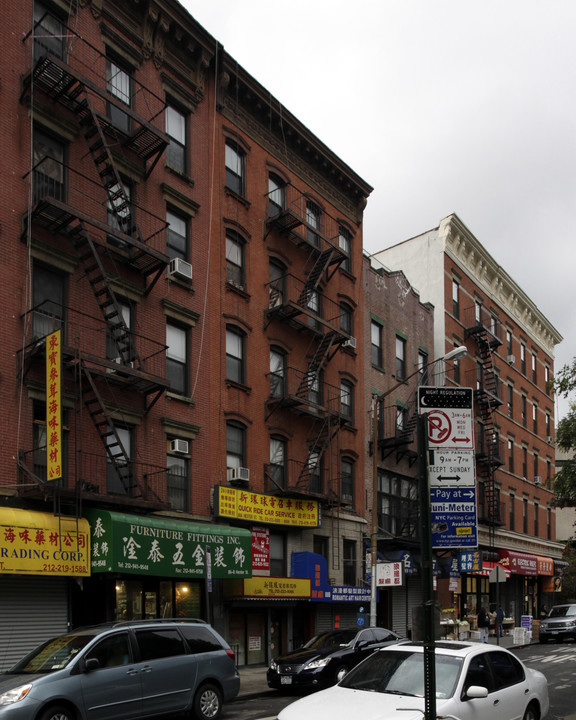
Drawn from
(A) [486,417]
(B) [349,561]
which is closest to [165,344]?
(B) [349,561]

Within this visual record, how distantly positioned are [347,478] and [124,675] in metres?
18.7

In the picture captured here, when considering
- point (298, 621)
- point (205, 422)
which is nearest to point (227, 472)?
point (205, 422)

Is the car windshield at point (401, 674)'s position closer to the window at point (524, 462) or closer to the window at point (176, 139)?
the window at point (176, 139)

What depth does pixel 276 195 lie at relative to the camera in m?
28.5

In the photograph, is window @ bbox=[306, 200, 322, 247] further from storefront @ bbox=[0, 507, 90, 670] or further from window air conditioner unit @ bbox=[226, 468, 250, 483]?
storefront @ bbox=[0, 507, 90, 670]

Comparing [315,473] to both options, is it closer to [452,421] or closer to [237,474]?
[237,474]

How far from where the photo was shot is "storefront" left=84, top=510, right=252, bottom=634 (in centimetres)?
1786

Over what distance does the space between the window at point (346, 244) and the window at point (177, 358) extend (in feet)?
35.1

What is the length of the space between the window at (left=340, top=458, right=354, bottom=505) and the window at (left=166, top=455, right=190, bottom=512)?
28.6ft

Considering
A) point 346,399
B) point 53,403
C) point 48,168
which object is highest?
point 48,168

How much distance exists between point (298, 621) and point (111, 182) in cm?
1539

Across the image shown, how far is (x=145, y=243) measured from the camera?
21.1m

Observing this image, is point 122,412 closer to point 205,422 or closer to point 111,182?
point 205,422

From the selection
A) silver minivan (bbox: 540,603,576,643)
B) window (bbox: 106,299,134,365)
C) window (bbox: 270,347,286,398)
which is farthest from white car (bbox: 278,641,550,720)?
silver minivan (bbox: 540,603,576,643)
